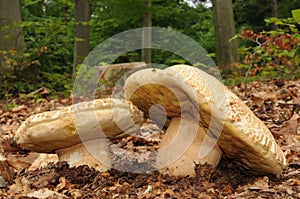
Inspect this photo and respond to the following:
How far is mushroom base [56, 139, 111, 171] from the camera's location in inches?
101

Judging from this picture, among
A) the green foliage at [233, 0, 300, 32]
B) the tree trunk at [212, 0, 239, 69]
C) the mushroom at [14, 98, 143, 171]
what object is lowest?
the mushroom at [14, 98, 143, 171]

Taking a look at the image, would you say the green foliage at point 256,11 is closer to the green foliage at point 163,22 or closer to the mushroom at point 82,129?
the green foliage at point 163,22

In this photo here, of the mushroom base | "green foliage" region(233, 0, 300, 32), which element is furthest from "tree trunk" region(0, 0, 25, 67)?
"green foliage" region(233, 0, 300, 32)

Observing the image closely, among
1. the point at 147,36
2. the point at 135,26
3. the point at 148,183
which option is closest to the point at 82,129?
the point at 148,183

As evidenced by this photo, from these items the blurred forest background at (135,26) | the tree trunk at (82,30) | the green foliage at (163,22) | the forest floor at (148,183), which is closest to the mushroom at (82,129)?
the forest floor at (148,183)

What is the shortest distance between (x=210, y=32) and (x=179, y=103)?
50.9 feet

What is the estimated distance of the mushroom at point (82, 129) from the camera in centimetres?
222

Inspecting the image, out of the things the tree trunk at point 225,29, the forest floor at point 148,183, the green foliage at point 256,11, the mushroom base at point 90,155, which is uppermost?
the green foliage at point 256,11

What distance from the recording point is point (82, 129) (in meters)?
2.27

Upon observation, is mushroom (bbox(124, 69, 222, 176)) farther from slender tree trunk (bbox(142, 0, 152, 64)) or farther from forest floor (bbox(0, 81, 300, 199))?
slender tree trunk (bbox(142, 0, 152, 64))

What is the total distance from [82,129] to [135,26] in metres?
16.4

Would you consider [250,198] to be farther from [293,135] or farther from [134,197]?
[293,135]

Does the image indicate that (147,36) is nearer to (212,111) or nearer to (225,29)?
(225,29)

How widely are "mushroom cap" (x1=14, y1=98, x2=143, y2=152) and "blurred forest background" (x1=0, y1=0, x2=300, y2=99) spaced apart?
1.77 meters
